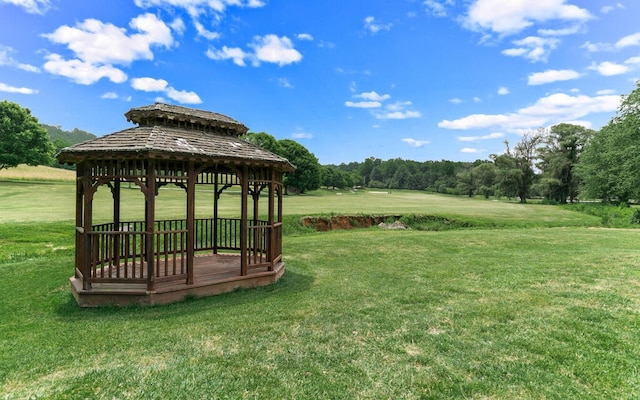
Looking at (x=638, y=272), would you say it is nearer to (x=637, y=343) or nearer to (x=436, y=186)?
(x=637, y=343)

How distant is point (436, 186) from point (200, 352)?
118350mm

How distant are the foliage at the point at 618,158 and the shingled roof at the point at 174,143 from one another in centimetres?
3622

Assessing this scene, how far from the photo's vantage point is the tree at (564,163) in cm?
5591

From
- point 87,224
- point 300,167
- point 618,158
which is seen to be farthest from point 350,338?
point 300,167

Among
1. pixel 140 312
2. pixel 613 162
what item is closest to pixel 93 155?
pixel 140 312

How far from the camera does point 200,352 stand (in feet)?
15.0

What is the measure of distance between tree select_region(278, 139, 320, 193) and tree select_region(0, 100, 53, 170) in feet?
123

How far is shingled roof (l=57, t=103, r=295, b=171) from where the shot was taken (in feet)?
21.8

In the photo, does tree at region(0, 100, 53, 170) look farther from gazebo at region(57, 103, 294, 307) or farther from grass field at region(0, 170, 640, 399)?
gazebo at region(57, 103, 294, 307)

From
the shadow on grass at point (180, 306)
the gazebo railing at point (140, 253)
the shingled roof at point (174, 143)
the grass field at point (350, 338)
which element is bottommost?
→ the shadow on grass at point (180, 306)

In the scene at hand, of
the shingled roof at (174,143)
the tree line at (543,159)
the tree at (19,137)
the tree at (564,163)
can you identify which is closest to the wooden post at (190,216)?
the shingled roof at (174,143)

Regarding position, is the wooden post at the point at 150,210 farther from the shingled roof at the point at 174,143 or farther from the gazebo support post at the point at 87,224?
the gazebo support post at the point at 87,224

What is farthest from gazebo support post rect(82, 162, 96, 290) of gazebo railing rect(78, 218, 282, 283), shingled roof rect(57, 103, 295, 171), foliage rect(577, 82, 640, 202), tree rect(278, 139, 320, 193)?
tree rect(278, 139, 320, 193)

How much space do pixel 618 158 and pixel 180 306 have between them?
149 ft
